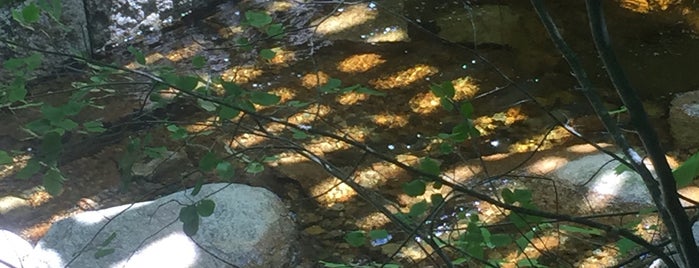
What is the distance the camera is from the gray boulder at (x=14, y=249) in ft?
7.59

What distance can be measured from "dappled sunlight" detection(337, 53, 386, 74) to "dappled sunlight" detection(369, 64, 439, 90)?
0.14 metres

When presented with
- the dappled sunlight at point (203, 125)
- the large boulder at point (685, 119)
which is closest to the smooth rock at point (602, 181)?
the large boulder at point (685, 119)

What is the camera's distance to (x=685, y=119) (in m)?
3.06

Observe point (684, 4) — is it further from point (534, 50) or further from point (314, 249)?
point (314, 249)

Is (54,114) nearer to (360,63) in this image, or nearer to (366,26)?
(360,63)

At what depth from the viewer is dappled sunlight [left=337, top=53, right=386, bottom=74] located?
3.68 m

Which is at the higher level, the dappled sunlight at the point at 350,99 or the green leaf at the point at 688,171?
the green leaf at the point at 688,171

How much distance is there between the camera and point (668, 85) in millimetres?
3324

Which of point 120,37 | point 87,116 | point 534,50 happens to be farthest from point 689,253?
point 120,37

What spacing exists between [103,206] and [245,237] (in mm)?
684

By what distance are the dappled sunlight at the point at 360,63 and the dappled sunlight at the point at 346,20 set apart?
365 mm

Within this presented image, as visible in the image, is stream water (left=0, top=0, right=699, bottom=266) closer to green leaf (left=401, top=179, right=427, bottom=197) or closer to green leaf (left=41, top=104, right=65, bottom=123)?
green leaf (left=41, top=104, right=65, bottom=123)

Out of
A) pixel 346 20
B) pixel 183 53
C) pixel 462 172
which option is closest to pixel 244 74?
pixel 183 53

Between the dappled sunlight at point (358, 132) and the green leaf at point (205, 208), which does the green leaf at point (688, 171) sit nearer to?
the green leaf at point (205, 208)
